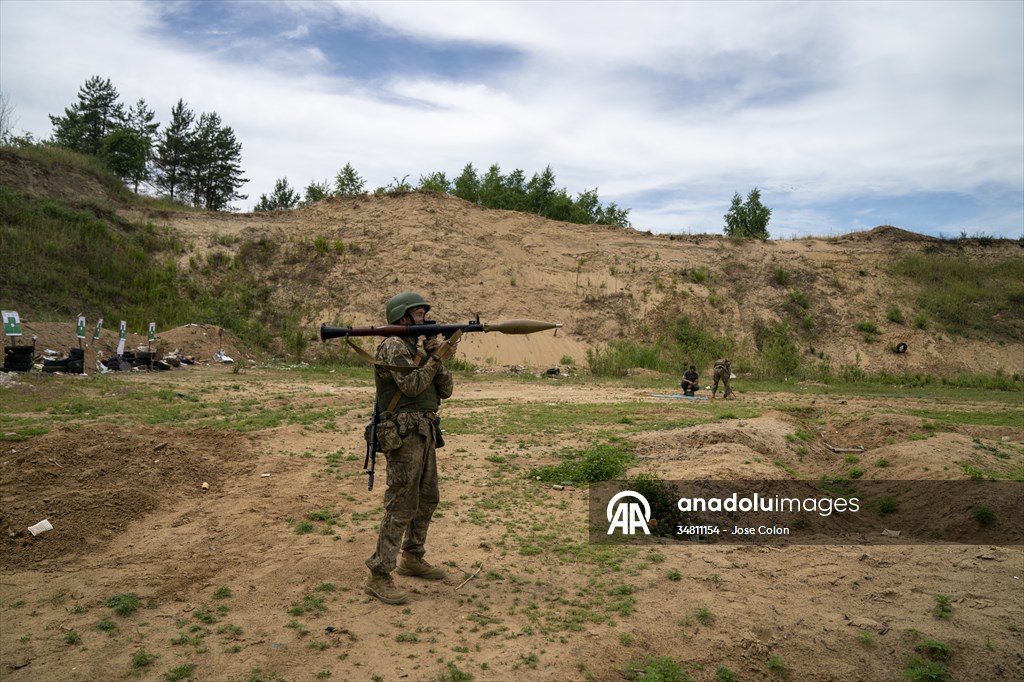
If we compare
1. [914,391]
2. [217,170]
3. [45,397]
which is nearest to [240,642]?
[45,397]

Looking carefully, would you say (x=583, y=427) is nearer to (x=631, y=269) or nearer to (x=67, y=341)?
(x=67, y=341)

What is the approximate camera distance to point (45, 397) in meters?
12.5

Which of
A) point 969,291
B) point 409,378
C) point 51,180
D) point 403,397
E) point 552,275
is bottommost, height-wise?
point 403,397

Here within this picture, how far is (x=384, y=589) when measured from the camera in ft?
17.7

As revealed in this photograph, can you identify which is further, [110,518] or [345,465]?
[345,465]

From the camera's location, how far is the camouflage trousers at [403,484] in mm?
5426

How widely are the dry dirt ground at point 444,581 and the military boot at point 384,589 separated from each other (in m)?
0.08

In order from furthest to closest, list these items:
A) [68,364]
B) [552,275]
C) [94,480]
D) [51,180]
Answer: [552,275], [51,180], [68,364], [94,480]

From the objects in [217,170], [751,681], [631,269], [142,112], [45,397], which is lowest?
[751,681]

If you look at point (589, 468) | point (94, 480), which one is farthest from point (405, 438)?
point (94, 480)

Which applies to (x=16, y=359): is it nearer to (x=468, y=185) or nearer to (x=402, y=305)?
(x=402, y=305)

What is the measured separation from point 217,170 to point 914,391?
140 ft

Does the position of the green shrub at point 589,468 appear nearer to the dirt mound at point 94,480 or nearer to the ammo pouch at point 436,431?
the ammo pouch at point 436,431

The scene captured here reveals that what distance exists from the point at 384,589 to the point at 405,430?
4.00 feet
